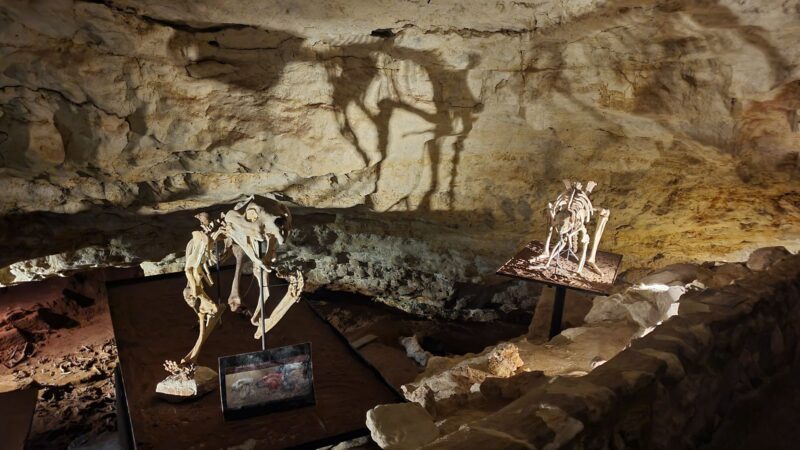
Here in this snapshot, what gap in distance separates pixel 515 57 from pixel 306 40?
2000 mm

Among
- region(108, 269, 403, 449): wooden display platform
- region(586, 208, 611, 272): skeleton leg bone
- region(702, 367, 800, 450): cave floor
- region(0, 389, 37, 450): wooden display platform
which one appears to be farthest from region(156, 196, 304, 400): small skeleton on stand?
region(586, 208, 611, 272): skeleton leg bone

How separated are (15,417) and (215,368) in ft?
8.37

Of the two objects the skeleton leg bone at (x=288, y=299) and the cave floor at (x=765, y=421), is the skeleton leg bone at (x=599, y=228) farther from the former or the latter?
the skeleton leg bone at (x=288, y=299)

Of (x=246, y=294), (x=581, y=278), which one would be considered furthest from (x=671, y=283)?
(x=246, y=294)

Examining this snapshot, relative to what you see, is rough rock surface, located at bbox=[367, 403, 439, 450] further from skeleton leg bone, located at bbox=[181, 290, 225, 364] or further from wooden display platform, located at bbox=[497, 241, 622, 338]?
wooden display platform, located at bbox=[497, 241, 622, 338]

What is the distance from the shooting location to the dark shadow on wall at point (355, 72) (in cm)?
461

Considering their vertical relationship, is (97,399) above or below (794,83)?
below

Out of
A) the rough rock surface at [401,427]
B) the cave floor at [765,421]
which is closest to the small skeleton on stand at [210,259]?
the rough rock surface at [401,427]

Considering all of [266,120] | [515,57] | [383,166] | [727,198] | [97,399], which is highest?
[515,57]

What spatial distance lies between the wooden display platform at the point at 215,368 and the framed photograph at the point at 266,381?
3.0 inches

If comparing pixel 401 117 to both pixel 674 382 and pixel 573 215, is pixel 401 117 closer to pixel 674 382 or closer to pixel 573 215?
pixel 573 215

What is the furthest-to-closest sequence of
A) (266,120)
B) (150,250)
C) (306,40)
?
(150,250) < (266,120) < (306,40)

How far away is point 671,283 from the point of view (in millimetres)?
5414

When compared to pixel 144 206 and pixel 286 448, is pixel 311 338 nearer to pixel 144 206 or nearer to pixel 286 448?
pixel 286 448
